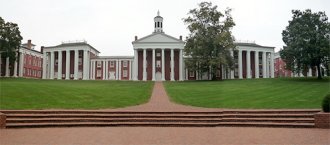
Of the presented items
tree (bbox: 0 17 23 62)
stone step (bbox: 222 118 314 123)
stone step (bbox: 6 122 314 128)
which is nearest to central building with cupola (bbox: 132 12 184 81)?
tree (bbox: 0 17 23 62)

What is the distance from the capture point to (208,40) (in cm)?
6191

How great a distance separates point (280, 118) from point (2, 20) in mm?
65888

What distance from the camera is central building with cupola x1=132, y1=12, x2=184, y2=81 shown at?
7731 centimetres

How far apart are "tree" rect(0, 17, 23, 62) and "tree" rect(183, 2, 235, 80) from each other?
34.5 meters

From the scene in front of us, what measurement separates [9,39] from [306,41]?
5530 centimetres

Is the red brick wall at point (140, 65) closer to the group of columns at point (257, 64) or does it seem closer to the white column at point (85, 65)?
the white column at point (85, 65)

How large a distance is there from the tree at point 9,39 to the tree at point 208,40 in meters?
34.5

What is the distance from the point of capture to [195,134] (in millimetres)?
13672

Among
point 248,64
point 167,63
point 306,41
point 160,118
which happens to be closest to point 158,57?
point 167,63

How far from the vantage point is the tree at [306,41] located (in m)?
50.3

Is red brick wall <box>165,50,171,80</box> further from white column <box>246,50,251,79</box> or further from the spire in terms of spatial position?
white column <box>246,50,251,79</box>

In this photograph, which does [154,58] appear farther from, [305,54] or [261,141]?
[261,141]

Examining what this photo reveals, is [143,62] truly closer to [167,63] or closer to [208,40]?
[167,63]

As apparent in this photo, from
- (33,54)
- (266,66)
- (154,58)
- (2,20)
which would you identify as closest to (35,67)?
(33,54)
